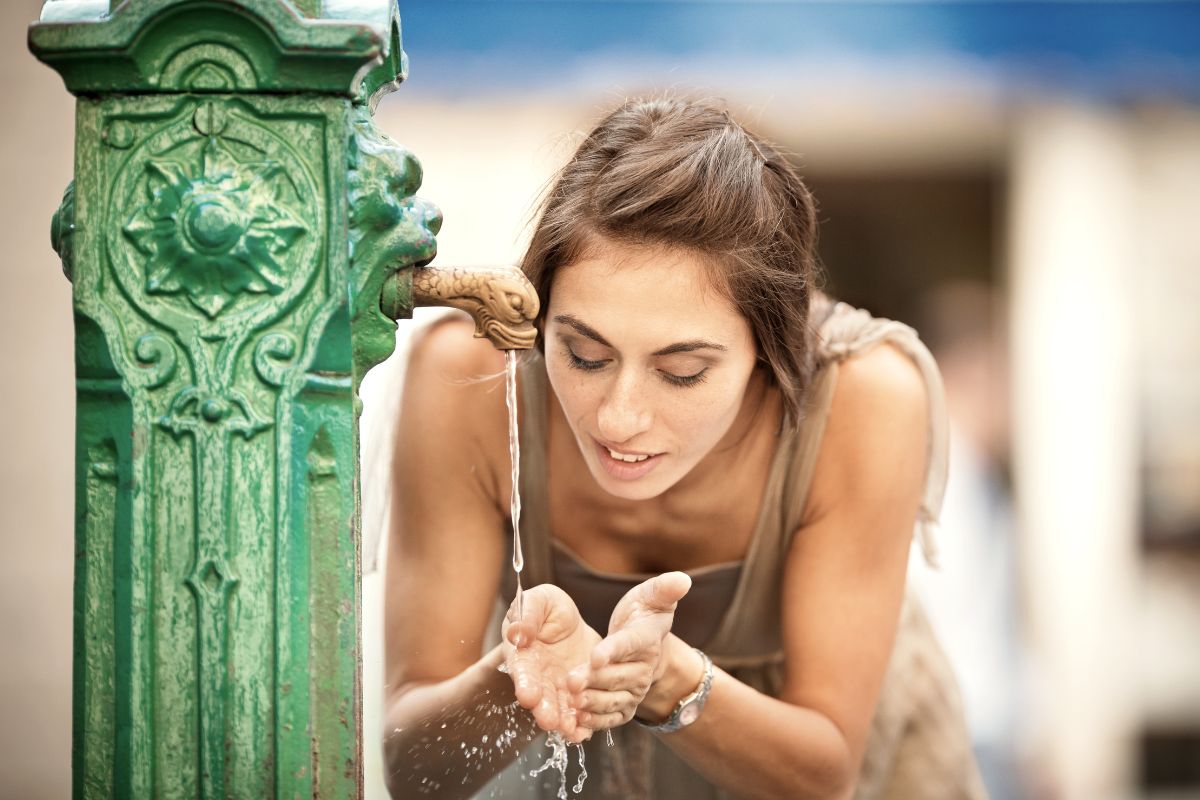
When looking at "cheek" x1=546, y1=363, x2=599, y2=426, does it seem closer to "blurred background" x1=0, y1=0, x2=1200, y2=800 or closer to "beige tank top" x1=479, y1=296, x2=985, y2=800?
"beige tank top" x1=479, y1=296, x2=985, y2=800

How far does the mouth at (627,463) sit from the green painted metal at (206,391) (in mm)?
531

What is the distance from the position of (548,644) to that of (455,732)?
1.12 feet

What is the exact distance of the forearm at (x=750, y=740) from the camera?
180 centimetres

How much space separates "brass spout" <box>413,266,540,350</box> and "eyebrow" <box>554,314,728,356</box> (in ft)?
0.76

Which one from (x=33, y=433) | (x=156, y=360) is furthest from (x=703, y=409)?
(x=33, y=433)

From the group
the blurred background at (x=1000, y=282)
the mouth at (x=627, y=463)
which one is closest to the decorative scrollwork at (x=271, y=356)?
the mouth at (x=627, y=463)

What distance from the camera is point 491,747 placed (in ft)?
6.47

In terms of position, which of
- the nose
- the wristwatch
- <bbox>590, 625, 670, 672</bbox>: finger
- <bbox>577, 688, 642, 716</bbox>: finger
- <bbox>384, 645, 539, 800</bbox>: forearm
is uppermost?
the nose

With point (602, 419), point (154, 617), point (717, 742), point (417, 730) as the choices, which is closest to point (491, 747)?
point (417, 730)

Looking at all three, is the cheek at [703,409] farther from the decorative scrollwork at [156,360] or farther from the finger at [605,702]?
the decorative scrollwork at [156,360]

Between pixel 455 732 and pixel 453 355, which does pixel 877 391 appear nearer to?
pixel 453 355

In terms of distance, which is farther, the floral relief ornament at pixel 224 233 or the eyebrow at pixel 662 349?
the eyebrow at pixel 662 349

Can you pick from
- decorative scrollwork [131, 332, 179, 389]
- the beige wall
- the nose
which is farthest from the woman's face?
the beige wall

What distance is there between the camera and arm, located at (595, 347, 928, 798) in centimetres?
200
